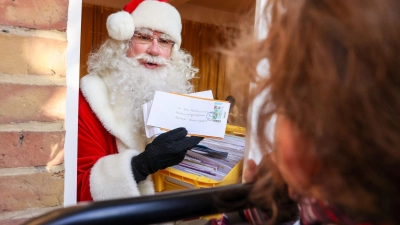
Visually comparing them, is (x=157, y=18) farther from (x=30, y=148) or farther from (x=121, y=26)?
(x=30, y=148)

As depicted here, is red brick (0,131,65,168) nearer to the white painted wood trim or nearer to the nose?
the white painted wood trim

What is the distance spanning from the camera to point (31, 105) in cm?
61

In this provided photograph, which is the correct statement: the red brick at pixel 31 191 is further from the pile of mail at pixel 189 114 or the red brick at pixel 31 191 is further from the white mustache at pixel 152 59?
the white mustache at pixel 152 59

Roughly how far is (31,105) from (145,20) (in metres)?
0.72

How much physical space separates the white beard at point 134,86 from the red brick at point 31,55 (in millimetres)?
522

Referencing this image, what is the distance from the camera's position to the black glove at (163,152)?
37.5 inches

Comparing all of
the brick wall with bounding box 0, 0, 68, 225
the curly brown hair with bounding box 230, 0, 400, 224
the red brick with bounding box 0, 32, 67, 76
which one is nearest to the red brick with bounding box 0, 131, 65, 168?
the brick wall with bounding box 0, 0, 68, 225

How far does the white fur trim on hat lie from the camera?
4.13 feet

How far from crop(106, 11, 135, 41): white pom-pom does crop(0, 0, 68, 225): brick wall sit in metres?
0.58

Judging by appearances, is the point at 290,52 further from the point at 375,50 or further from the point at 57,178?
the point at 57,178

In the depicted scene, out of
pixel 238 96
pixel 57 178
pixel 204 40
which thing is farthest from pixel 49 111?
pixel 204 40

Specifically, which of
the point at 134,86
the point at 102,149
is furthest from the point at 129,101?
the point at 102,149

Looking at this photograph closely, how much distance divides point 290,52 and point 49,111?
458 mm

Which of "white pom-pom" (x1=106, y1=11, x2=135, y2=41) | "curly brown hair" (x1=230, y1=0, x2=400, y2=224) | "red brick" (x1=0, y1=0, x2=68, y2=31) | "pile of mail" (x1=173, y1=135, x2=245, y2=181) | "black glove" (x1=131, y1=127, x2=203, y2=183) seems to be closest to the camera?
"curly brown hair" (x1=230, y1=0, x2=400, y2=224)
